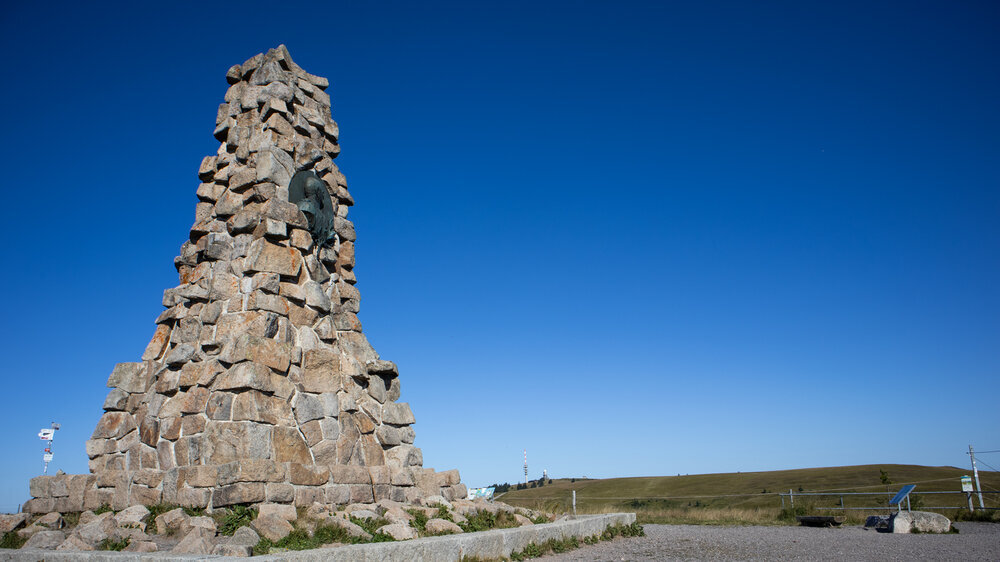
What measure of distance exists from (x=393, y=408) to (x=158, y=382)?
11.6ft

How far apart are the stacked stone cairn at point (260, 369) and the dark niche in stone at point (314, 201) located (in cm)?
9

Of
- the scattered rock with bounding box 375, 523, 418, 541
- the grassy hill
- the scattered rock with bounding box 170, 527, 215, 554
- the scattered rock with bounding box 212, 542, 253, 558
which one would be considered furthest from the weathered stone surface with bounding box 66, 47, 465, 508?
the grassy hill

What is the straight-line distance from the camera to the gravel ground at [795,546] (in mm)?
9086

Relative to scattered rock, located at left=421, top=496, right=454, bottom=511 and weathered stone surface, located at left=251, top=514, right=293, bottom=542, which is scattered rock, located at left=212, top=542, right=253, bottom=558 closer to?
weathered stone surface, located at left=251, top=514, right=293, bottom=542

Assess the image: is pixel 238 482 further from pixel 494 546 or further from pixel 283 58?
pixel 283 58

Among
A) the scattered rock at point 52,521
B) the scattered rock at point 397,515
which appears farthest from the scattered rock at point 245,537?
the scattered rock at point 52,521

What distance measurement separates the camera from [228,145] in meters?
11.0

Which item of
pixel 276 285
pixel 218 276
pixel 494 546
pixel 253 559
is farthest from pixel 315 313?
pixel 253 559

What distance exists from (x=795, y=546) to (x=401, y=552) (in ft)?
23.8

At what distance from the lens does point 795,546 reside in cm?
1052

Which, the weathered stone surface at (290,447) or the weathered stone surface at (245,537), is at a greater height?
the weathered stone surface at (290,447)

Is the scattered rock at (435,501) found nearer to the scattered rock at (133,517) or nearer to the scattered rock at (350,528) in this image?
the scattered rock at (350,528)

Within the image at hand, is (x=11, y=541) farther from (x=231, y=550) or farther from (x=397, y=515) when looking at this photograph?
(x=397, y=515)

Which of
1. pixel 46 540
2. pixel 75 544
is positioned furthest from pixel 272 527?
pixel 46 540
